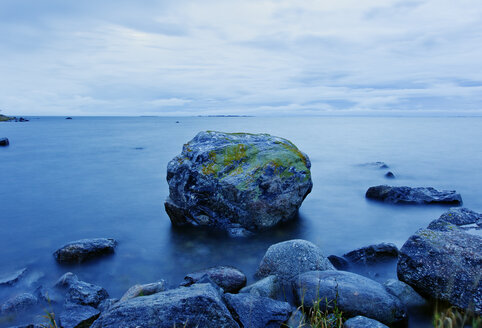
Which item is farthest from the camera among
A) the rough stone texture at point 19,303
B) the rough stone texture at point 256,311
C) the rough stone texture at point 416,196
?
the rough stone texture at point 416,196

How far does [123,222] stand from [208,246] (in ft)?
11.6

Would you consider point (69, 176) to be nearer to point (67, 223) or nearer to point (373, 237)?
point (67, 223)

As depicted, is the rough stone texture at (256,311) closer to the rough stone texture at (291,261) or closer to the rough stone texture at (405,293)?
the rough stone texture at (291,261)

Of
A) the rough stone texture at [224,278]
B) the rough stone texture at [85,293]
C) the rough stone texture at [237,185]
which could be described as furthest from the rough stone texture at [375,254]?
the rough stone texture at [85,293]

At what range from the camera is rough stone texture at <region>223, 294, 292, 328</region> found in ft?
14.2

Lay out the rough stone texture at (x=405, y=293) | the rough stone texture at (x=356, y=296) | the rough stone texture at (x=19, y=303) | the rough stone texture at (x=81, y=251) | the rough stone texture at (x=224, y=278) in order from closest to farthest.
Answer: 1. the rough stone texture at (x=356, y=296)
2. the rough stone texture at (x=405, y=293)
3. the rough stone texture at (x=19, y=303)
4. the rough stone texture at (x=224, y=278)
5. the rough stone texture at (x=81, y=251)

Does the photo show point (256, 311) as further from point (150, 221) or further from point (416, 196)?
point (416, 196)

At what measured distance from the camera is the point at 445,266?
527 cm

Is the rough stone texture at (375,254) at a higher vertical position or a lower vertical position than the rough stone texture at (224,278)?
higher

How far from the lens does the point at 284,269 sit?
621cm

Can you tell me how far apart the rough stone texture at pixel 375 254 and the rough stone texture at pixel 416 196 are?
442cm

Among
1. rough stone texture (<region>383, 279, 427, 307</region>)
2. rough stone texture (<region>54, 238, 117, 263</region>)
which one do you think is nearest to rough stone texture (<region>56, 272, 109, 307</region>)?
rough stone texture (<region>54, 238, 117, 263</region>)

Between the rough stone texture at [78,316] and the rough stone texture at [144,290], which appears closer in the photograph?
the rough stone texture at [78,316]

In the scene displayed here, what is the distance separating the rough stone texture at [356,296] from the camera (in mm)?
4828
